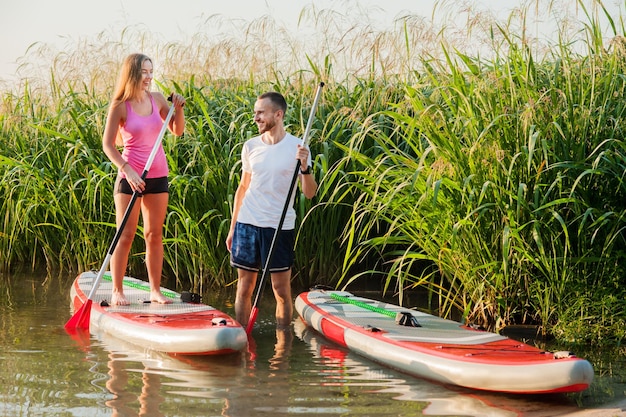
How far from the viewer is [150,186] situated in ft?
20.1

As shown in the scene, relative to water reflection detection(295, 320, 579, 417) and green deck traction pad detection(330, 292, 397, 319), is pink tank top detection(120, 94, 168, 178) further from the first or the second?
water reflection detection(295, 320, 579, 417)

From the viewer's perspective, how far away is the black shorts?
614 centimetres

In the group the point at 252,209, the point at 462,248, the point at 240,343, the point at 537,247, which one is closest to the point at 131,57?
the point at 252,209

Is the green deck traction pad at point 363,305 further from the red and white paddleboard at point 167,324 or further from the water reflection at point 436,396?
the red and white paddleboard at point 167,324

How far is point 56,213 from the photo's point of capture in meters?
8.67

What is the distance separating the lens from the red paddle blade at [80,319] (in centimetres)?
625

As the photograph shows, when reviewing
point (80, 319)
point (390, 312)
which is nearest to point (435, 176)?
point (390, 312)

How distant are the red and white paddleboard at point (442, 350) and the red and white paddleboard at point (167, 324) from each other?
0.71 meters

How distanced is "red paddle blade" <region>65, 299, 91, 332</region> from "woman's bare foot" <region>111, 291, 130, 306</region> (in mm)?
186

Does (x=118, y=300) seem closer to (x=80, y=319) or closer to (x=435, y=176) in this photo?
(x=80, y=319)

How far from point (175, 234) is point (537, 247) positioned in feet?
10.4

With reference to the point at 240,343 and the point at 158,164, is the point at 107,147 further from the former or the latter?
the point at 240,343

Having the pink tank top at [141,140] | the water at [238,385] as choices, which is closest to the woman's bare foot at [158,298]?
the water at [238,385]

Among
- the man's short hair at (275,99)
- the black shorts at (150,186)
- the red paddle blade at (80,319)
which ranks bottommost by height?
the red paddle blade at (80,319)
